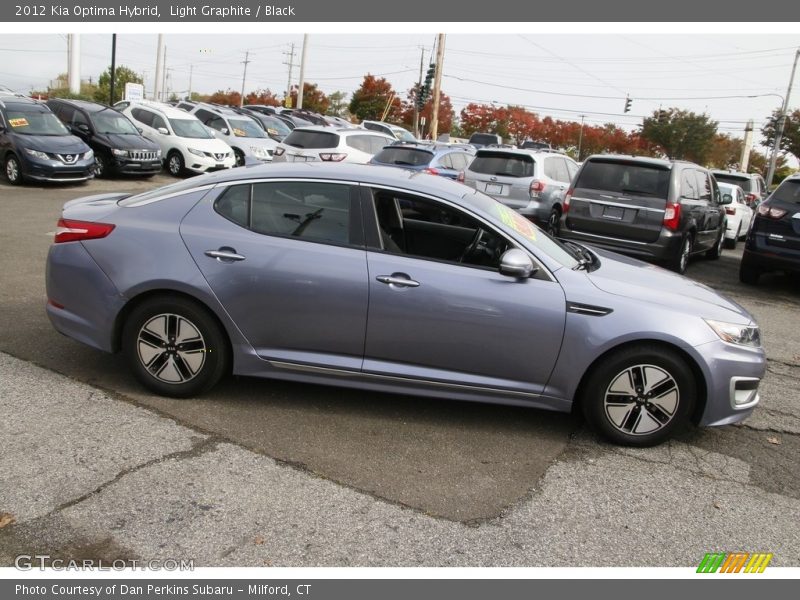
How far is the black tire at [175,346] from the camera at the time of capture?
4.63m

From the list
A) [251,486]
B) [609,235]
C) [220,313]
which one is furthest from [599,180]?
[251,486]

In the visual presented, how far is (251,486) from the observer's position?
3.75 m

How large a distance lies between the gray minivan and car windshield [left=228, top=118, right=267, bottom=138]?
37.4 ft

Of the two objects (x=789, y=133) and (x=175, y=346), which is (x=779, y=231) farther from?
(x=789, y=133)

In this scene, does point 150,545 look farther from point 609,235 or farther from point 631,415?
point 609,235

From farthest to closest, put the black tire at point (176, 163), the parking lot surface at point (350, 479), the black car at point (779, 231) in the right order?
the black tire at point (176, 163), the black car at point (779, 231), the parking lot surface at point (350, 479)

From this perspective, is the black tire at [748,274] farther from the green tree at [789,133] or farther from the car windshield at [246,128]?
the green tree at [789,133]

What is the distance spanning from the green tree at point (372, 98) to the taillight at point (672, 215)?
59.4m

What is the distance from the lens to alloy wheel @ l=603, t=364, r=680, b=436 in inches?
176

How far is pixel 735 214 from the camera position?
16.6 m

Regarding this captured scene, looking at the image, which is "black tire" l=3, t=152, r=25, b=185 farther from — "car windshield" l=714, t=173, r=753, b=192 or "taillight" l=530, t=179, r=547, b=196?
"car windshield" l=714, t=173, r=753, b=192

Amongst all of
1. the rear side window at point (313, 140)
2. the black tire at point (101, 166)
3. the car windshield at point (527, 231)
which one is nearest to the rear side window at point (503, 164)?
the rear side window at point (313, 140)

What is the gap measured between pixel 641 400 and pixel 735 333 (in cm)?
73

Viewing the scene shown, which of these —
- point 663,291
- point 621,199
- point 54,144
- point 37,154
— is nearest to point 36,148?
point 37,154
